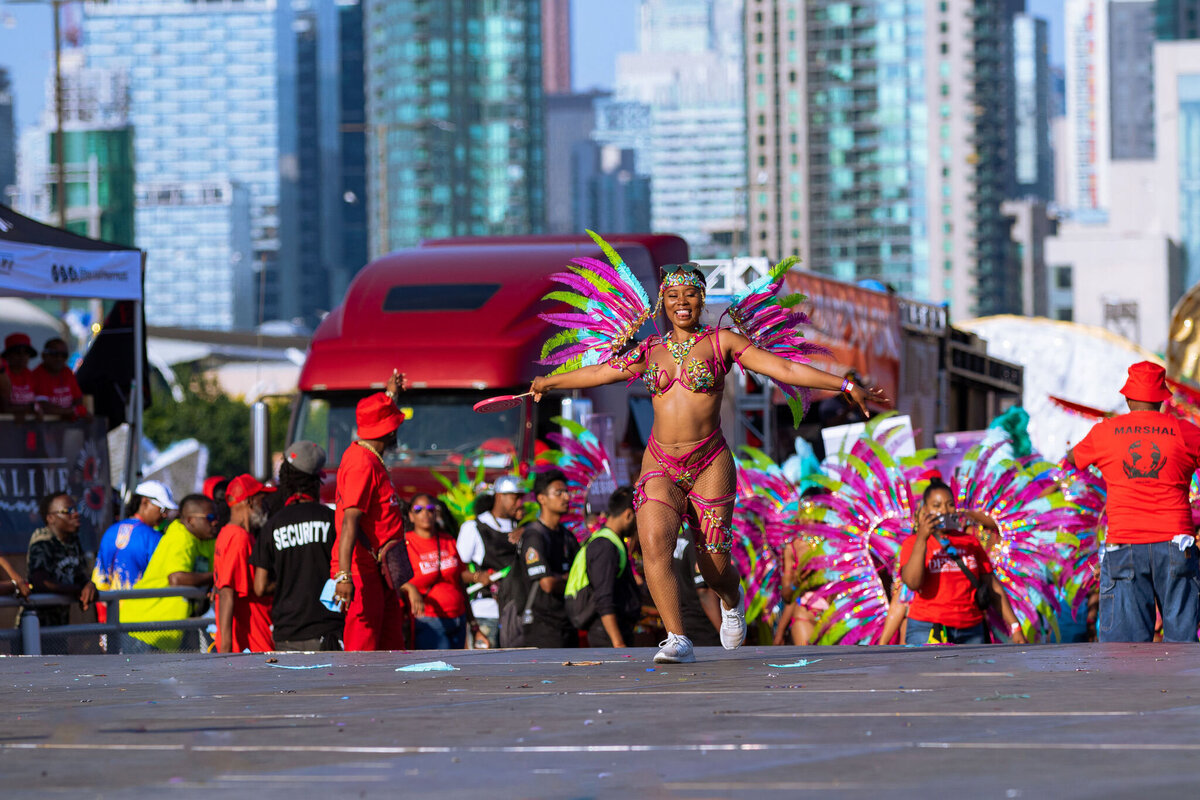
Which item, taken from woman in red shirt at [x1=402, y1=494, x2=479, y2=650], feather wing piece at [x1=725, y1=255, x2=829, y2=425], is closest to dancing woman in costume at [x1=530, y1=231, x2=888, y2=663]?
feather wing piece at [x1=725, y1=255, x2=829, y2=425]

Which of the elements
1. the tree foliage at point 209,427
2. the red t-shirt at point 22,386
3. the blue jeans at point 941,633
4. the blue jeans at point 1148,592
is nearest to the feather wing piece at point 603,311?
the blue jeans at point 941,633

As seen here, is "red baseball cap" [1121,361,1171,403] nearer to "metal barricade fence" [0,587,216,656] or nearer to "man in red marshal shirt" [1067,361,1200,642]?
"man in red marshal shirt" [1067,361,1200,642]

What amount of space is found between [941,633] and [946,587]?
267mm

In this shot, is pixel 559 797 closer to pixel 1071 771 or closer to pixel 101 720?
pixel 1071 771

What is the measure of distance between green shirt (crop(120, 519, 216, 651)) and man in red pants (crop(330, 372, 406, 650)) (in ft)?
7.31

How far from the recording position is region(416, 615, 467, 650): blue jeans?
12000 millimetres

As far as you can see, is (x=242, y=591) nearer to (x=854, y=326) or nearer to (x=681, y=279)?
(x=681, y=279)

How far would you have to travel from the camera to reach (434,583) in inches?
476

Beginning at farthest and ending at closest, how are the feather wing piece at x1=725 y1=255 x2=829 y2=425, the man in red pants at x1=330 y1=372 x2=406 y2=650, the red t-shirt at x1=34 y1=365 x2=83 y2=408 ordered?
1. the red t-shirt at x1=34 y1=365 x2=83 y2=408
2. the man in red pants at x1=330 y1=372 x2=406 y2=650
3. the feather wing piece at x1=725 y1=255 x2=829 y2=425

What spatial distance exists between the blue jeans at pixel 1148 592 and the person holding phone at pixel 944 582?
807 mm

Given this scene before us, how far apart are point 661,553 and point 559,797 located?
3705mm

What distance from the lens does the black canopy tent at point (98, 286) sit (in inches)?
551

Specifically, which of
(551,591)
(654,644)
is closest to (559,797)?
(551,591)

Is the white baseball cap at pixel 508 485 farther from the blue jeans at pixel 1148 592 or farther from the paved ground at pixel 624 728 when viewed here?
the paved ground at pixel 624 728
